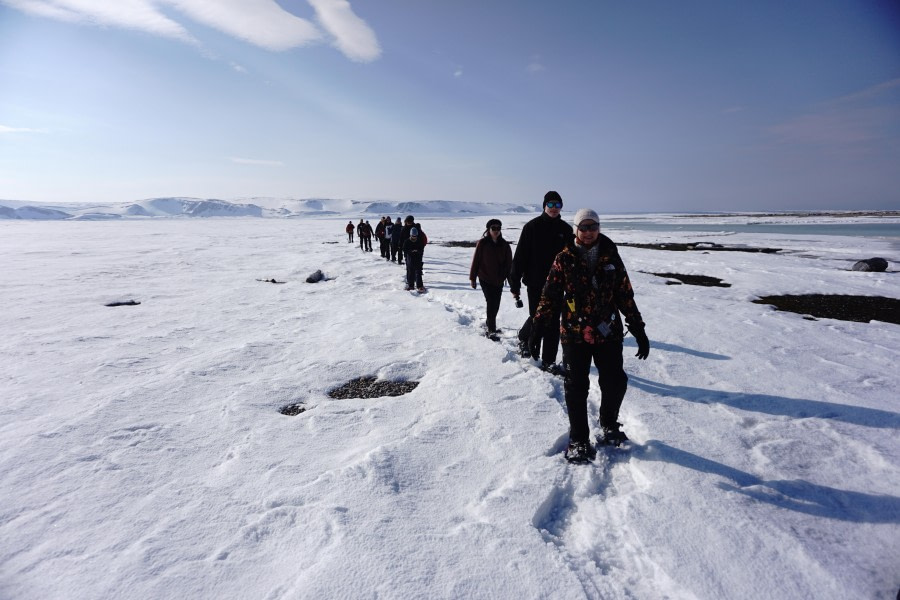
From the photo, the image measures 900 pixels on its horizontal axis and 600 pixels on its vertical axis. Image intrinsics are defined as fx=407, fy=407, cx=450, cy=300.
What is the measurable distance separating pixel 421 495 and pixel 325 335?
4550 mm

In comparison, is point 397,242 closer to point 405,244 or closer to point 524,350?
point 405,244

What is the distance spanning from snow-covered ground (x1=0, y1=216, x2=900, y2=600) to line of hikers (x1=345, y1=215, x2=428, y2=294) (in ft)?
13.4

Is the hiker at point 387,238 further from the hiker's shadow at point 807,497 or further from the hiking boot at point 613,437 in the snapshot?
the hiker's shadow at point 807,497

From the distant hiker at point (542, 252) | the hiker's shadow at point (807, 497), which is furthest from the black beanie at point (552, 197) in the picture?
the hiker's shadow at point (807, 497)

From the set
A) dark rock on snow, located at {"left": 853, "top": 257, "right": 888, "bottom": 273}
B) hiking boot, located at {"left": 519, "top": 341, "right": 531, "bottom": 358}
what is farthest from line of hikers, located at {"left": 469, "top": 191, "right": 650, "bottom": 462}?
dark rock on snow, located at {"left": 853, "top": 257, "right": 888, "bottom": 273}

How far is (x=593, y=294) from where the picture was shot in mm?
3139

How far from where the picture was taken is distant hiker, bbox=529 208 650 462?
10.3 feet

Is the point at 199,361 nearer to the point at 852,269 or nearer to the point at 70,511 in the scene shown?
the point at 70,511

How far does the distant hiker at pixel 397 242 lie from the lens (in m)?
Result: 16.2

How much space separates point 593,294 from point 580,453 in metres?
1.30

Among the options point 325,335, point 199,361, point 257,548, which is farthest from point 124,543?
point 325,335

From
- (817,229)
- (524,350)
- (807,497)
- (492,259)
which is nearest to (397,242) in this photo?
(492,259)

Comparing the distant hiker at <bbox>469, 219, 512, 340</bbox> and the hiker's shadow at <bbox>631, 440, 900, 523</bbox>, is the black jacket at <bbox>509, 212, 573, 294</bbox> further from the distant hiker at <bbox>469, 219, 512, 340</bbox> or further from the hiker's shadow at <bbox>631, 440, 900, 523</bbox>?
the hiker's shadow at <bbox>631, 440, 900, 523</bbox>

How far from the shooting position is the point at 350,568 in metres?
2.29
